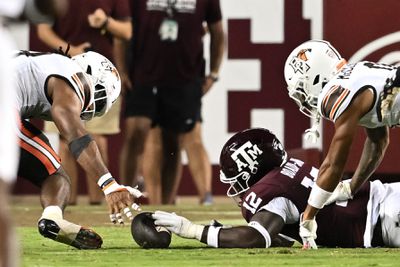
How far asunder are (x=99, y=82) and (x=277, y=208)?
1.29 meters

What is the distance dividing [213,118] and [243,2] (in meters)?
1.15

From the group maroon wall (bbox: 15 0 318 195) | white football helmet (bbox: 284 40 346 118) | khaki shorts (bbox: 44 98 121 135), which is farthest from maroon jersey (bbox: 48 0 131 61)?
white football helmet (bbox: 284 40 346 118)

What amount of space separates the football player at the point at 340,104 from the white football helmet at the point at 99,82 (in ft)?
3.21

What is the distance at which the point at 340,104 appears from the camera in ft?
21.5

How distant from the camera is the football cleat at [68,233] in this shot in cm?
662

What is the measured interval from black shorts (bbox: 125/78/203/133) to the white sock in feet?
15.8

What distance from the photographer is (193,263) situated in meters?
6.00

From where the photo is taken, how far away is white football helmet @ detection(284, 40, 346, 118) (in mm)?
7094

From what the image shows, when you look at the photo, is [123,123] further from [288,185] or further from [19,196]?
[288,185]

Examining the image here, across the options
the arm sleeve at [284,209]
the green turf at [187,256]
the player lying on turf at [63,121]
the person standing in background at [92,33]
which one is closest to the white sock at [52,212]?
the player lying on turf at [63,121]

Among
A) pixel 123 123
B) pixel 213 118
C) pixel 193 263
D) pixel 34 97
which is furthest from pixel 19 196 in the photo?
pixel 193 263

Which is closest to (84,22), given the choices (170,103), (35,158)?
(170,103)

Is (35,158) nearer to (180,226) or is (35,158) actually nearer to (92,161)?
(92,161)

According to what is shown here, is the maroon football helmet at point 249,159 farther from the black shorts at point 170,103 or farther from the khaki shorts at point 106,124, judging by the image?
the khaki shorts at point 106,124
